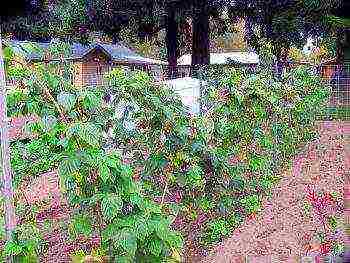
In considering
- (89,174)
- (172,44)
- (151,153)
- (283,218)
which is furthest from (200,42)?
(89,174)

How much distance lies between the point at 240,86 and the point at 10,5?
20.0m

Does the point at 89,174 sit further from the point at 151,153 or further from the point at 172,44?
the point at 172,44

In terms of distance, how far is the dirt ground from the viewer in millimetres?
4371

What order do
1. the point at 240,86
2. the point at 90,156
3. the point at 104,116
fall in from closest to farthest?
the point at 90,156
the point at 104,116
the point at 240,86

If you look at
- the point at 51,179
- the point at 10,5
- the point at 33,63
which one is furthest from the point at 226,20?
the point at 33,63

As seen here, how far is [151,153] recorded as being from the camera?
462cm

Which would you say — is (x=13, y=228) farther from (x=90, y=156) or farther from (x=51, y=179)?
(x=51, y=179)

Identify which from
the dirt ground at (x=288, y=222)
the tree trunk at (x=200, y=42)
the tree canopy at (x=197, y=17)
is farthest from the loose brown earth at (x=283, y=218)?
the tree trunk at (x=200, y=42)

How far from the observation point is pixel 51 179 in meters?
6.93

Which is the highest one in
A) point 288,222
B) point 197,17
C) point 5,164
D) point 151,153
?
point 197,17

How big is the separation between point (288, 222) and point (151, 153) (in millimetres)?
1301

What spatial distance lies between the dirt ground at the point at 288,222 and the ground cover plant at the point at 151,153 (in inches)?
5.9

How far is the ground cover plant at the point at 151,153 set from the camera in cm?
324

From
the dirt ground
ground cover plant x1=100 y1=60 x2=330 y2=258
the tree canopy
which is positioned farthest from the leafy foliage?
the tree canopy
